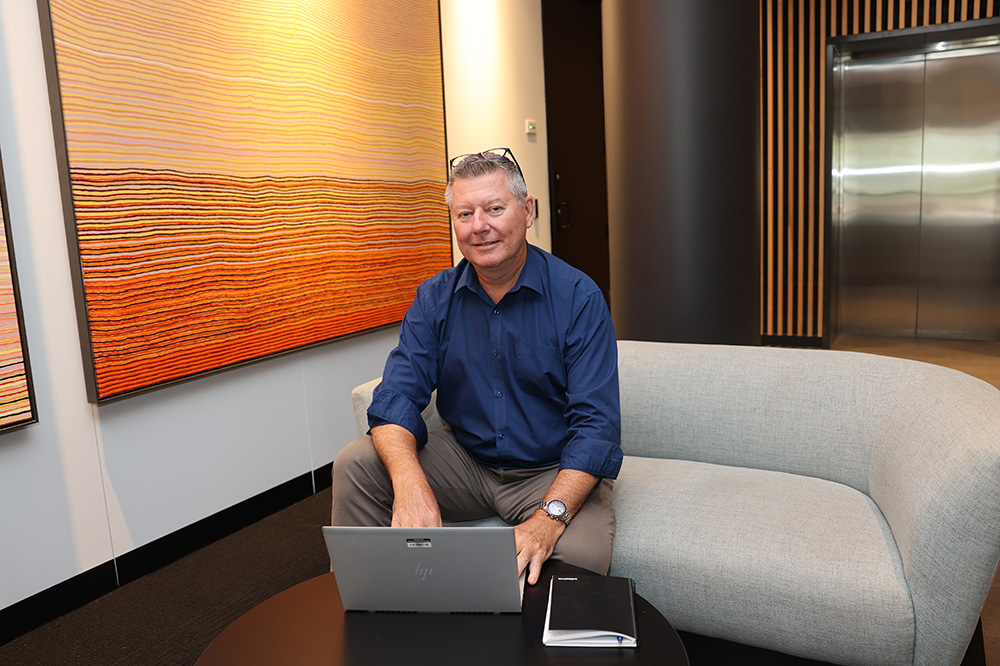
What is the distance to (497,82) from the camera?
186 inches

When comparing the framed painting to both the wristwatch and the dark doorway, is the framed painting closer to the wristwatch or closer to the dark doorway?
the wristwatch

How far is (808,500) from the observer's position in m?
2.09

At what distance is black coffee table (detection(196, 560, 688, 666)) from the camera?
130cm

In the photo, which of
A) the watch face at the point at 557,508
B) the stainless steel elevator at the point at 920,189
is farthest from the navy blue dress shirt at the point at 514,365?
the stainless steel elevator at the point at 920,189

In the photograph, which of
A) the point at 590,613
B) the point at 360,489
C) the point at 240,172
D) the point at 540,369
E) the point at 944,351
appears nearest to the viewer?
the point at 590,613

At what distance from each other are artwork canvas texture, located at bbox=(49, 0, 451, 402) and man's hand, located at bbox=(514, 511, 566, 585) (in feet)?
5.50

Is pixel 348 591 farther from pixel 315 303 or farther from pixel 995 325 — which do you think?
pixel 995 325

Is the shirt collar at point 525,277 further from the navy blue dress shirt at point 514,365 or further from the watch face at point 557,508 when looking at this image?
the watch face at point 557,508

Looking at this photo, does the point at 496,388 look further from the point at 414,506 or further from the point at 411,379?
the point at 414,506

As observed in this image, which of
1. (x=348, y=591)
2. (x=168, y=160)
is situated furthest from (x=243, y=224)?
(x=348, y=591)

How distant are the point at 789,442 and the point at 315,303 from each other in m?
2.11

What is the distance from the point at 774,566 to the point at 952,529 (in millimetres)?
379

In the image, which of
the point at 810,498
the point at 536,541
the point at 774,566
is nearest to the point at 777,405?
the point at 810,498

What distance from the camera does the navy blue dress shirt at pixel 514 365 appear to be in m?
2.06
